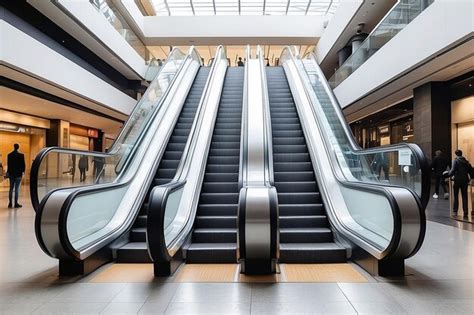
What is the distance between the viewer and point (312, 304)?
293 centimetres

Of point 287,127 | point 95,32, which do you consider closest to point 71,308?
point 287,127

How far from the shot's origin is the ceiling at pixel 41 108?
11.7 metres

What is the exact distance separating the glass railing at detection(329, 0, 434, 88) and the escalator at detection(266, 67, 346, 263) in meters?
3.89

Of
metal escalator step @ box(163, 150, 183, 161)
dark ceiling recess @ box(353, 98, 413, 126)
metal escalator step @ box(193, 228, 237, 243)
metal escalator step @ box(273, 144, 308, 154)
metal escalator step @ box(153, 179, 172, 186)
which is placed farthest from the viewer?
dark ceiling recess @ box(353, 98, 413, 126)

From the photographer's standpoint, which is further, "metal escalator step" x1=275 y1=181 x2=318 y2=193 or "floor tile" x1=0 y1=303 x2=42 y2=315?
"metal escalator step" x1=275 y1=181 x2=318 y2=193

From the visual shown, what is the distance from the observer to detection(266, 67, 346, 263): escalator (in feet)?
13.9

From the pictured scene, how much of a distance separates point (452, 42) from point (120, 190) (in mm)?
7084

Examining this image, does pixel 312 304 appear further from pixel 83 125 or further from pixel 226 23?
pixel 83 125

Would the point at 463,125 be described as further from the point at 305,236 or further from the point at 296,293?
the point at 296,293

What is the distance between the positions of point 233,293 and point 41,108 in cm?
1398

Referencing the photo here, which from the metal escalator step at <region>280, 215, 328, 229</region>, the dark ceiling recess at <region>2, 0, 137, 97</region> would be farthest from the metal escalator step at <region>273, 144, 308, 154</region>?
the dark ceiling recess at <region>2, 0, 137, 97</region>

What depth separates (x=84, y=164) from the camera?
230 inches

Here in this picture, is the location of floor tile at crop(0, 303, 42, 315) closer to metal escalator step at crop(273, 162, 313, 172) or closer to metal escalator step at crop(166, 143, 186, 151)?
metal escalator step at crop(273, 162, 313, 172)

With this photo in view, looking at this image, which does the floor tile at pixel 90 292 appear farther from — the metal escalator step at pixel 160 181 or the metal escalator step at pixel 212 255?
the metal escalator step at pixel 160 181
